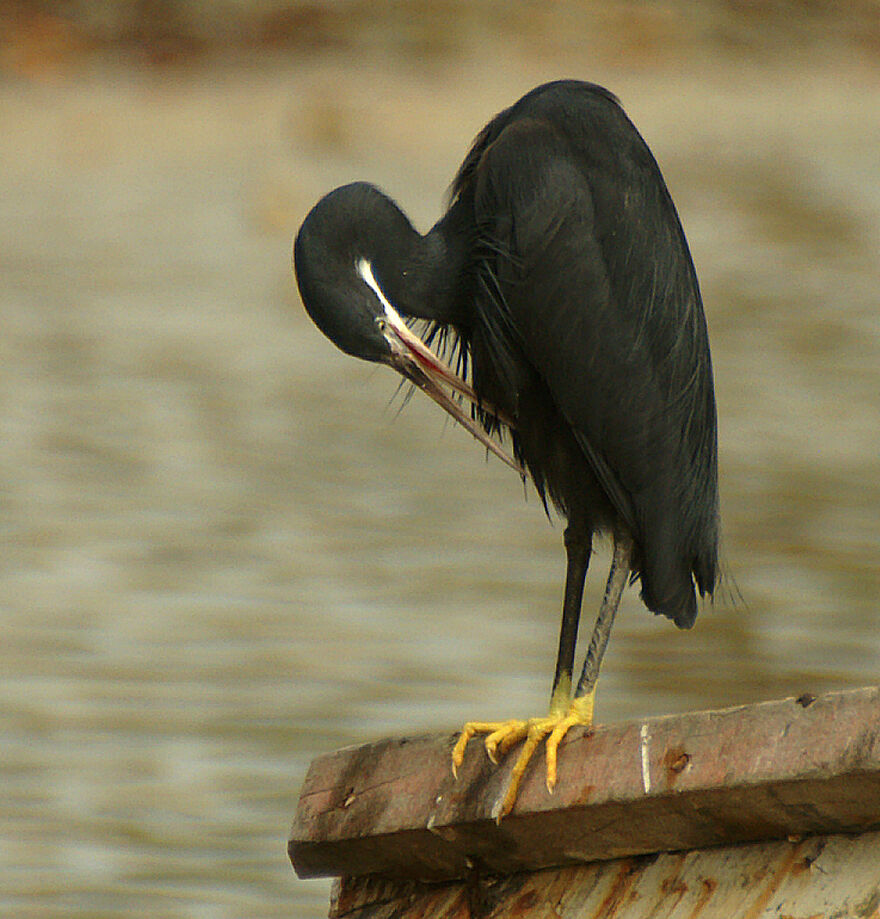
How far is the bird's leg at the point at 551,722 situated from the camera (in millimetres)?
2070

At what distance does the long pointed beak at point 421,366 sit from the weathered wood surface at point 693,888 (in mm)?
663

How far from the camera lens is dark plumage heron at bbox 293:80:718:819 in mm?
2461

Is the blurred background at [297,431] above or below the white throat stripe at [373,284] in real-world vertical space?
below

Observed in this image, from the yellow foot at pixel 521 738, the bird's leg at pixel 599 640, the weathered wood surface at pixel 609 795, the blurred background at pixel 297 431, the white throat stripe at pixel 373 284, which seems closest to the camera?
the weathered wood surface at pixel 609 795

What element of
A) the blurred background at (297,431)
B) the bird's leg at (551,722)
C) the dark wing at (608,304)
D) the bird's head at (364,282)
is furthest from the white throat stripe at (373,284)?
the blurred background at (297,431)

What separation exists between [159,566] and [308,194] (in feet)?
13.7

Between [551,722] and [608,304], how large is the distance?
25.1 inches

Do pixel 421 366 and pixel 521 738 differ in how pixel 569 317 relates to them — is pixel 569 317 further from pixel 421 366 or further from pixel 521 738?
pixel 521 738

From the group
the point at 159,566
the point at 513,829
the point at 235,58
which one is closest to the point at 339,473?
the point at 159,566

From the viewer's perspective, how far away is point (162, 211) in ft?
33.0

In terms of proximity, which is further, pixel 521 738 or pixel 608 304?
pixel 608 304

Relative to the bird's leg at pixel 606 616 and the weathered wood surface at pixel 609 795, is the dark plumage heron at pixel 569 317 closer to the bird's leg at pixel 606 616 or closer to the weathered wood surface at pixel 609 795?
the bird's leg at pixel 606 616

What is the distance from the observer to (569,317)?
8.11 feet

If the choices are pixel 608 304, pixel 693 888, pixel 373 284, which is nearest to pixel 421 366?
pixel 373 284
